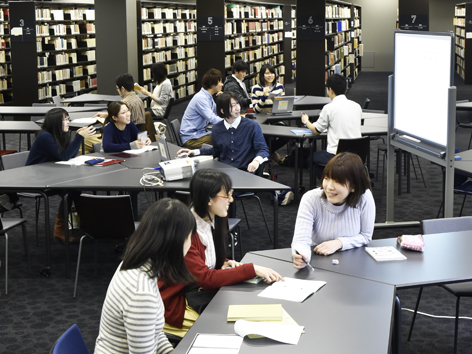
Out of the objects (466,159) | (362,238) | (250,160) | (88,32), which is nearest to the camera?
(362,238)

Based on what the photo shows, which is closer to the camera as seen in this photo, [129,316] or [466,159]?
[129,316]

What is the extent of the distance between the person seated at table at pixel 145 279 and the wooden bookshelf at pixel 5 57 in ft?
37.4

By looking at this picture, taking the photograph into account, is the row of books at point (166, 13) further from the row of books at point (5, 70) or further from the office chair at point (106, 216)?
the office chair at point (106, 216)

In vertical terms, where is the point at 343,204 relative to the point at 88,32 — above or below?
below

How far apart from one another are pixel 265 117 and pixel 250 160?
7.08 feet

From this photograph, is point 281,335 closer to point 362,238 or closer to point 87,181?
point 362,238

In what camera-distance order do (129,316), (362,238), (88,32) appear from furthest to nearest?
(88,32)
(362,238)
(129,316)

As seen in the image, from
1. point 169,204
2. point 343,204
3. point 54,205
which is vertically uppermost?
point 169,204

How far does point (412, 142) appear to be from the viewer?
4.44 metres

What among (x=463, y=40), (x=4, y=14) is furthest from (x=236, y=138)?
(x=463, y=40)

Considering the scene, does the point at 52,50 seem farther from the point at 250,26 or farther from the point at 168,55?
the point at 250,26

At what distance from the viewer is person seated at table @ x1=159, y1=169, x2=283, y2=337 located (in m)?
2.54

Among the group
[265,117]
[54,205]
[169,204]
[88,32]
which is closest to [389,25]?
[88,32]

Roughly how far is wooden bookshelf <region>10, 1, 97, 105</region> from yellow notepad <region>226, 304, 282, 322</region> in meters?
9.36
